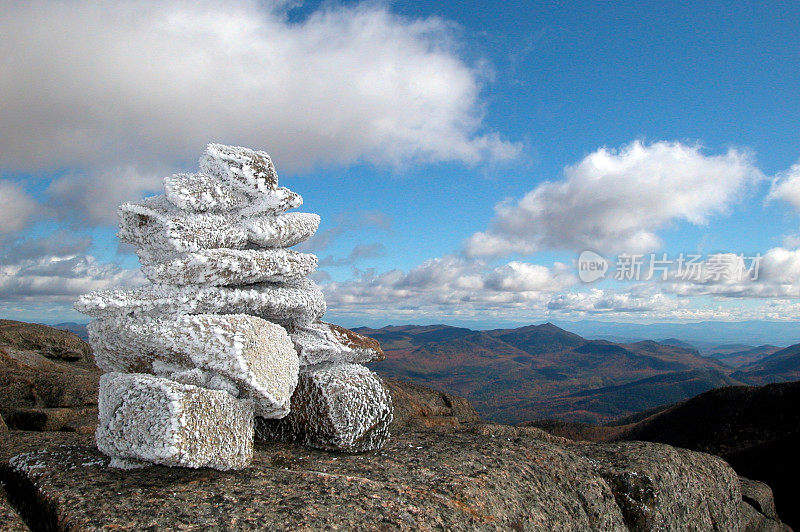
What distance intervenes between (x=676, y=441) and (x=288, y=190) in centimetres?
4248

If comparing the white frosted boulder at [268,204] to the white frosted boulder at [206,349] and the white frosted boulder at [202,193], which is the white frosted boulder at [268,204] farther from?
the white frosted boulder at [206,349]

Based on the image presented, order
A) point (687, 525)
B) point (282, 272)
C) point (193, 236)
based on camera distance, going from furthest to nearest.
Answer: point (687, 525), point (282, 272), point (193, 236)

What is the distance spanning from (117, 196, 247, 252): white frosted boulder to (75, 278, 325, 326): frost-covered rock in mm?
1055

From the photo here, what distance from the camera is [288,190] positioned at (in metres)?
12.9

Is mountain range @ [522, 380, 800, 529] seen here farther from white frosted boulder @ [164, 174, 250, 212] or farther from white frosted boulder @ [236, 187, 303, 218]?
white frosted boulder @ [164, 174, 250, 212]

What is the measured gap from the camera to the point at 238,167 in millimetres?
12078

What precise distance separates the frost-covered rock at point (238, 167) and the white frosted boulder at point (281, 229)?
816mm

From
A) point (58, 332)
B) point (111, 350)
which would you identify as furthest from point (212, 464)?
point (58, 332)

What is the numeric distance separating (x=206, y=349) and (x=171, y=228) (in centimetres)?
302

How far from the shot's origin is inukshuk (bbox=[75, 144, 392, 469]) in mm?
9172

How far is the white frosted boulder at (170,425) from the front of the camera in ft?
28.3

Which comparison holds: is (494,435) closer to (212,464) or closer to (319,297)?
(319,297)

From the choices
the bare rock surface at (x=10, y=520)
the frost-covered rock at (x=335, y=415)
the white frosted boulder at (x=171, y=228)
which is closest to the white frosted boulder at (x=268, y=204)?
the white frosted boulder at (x=171, y=228)

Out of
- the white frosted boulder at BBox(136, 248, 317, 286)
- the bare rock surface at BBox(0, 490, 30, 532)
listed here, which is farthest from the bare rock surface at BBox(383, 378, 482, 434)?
the bare rock surface at BBox(0, 490, 30, 532)
